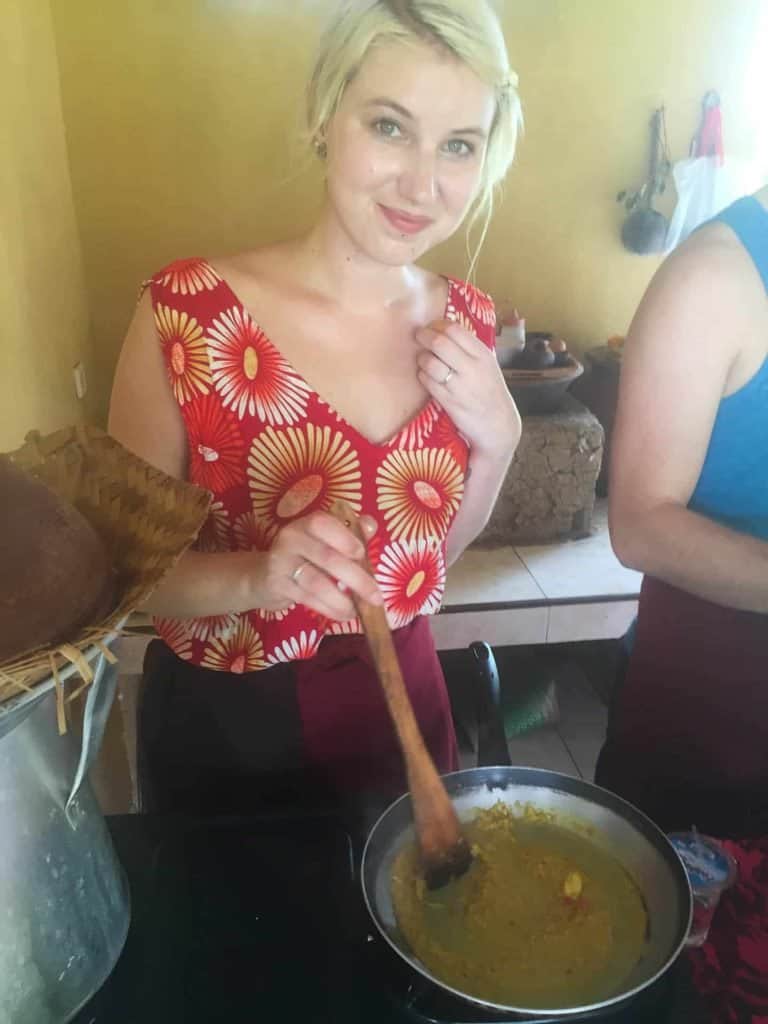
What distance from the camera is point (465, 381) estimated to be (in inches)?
32.5

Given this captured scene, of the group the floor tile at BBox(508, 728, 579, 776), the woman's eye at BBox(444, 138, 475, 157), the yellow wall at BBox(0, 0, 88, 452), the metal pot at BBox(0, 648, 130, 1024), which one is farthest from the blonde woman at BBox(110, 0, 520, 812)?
the floor tile at BBox(508, 728, 579, 776)

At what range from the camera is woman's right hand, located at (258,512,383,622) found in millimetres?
603

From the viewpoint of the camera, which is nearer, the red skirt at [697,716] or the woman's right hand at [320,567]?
the woman's right hand at [320,567]

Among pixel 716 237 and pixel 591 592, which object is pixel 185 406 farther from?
pixel 591 592

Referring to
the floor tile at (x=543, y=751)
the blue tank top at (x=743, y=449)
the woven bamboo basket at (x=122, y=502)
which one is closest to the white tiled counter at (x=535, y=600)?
the floor tile at (x=543, y=751)

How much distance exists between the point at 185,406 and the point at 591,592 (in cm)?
109

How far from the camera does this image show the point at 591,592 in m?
1.65

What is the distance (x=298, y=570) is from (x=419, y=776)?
177 mm

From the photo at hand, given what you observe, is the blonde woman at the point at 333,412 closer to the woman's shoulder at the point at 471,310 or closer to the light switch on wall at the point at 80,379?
the woman's shoulder at the point at 471,310

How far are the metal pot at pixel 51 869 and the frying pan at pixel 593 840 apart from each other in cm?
17

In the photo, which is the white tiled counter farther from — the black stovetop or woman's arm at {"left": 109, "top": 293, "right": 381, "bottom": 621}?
the black stovetop

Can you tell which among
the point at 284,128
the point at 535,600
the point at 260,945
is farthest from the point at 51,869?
the point at 284,128

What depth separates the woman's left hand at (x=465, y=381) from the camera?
0.83 meters

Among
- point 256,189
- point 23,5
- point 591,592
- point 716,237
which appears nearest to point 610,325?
point 591,592
